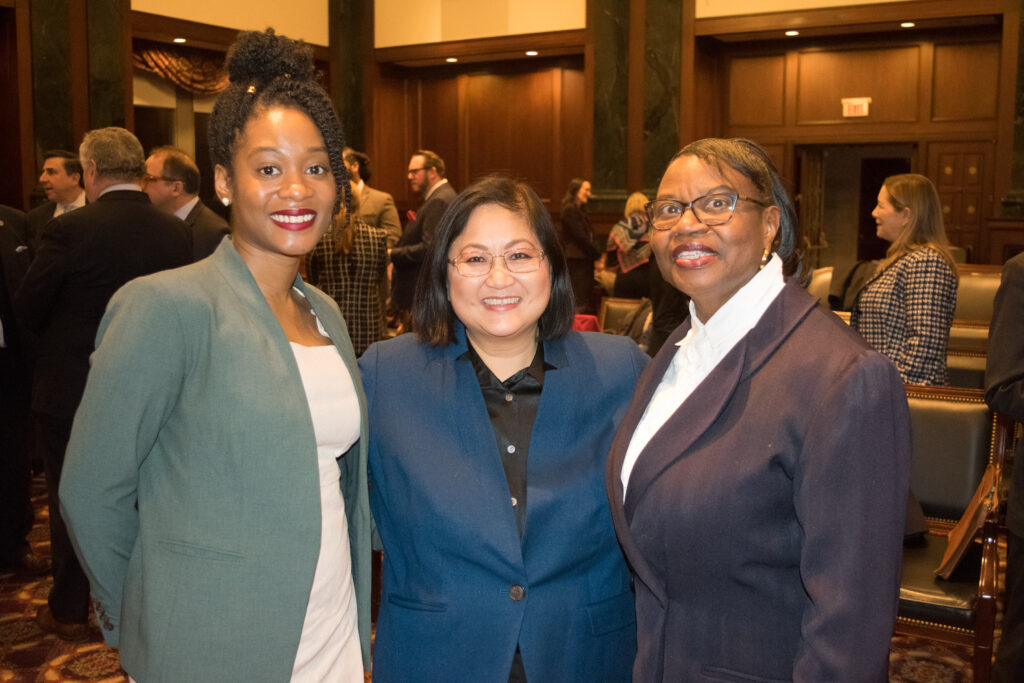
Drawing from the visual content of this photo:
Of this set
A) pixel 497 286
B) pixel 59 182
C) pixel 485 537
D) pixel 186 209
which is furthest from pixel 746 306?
pixel 59 182

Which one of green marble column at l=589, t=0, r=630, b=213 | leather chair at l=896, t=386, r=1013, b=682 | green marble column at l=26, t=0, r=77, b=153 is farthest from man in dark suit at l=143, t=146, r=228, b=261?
green marble column at l=589, t=0, r=630, b=213

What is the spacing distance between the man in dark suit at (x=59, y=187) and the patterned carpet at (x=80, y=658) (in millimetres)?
2486

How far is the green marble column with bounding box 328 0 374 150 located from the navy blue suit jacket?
10967 millimetres

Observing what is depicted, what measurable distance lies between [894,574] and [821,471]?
0.22m

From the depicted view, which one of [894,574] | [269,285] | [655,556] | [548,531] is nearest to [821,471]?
[894,574]

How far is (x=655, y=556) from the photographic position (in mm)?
1724

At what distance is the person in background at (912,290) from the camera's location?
411 cm

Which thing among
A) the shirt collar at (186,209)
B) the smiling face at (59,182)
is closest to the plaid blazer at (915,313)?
the shirt collar at (186,209)

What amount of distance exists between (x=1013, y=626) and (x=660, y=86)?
8997 millimetres

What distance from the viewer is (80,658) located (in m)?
3.60

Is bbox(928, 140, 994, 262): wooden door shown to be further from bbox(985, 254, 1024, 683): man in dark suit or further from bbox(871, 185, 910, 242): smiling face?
bbox(985, 254, 1024, 683): man in dark suit

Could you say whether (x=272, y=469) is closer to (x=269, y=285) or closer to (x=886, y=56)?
(x=269, y=285)

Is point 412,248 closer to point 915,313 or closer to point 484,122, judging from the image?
point 915,313

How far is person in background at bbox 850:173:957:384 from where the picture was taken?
162 inches
